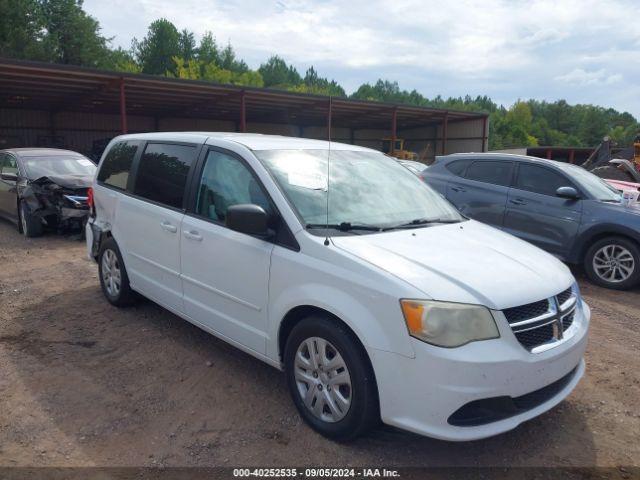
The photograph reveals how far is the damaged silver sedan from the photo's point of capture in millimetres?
8641

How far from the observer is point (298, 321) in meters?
3.09

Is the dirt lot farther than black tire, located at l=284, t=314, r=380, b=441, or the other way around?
the dirt lot

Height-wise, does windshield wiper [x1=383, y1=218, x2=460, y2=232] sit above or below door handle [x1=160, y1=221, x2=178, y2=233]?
above

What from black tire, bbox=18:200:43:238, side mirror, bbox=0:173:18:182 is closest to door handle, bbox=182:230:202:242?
black tire, bbox=18:200:43:238

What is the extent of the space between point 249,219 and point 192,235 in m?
0.91

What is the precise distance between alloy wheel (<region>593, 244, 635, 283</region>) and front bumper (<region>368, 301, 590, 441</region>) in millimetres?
4444

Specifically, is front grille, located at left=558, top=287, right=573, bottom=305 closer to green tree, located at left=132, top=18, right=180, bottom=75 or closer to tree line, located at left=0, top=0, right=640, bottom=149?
tree line, located at left=0, top=0, right=640, bottom=149

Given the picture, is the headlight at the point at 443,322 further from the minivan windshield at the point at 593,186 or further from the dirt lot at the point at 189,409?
the minivan windshield at the point at 593,186

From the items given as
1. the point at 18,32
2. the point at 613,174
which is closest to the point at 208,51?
the point at 18,32

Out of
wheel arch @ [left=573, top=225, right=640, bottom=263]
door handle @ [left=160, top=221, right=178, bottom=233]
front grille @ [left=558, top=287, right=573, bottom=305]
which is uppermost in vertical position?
door handle @ [left=160, top=221, right=178, bottom=233]

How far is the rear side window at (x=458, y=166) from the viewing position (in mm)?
8055

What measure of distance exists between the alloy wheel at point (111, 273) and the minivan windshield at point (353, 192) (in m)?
2.37

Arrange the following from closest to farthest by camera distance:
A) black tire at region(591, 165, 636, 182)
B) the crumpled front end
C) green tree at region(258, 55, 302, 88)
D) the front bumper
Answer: the front bumper < the crumpled front end < black tire at region(591, 165, 636, 182) < green tree at region(258, 55, 302, 88)

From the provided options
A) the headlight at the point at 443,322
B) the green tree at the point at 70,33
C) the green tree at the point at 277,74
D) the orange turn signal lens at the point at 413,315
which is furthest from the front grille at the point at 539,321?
the green tree at the point at 277,74
